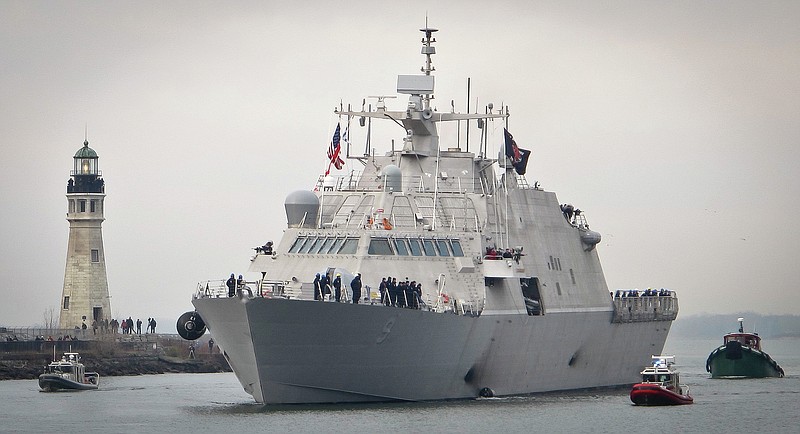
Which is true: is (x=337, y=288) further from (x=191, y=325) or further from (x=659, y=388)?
(x=659, y=388)

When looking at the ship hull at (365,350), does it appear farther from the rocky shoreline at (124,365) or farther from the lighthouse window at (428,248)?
the rocky shoreline at (124,365)

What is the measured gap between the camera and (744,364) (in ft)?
228

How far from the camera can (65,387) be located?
2391 inches

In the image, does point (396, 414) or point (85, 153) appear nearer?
point (396, 414)

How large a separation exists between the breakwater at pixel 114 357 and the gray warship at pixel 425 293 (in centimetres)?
1934

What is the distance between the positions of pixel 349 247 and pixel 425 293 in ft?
8.68

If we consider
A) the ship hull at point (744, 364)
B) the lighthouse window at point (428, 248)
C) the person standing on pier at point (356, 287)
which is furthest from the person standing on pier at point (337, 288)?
the ship hull at point (744, 364)

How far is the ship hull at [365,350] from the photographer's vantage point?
147 feet

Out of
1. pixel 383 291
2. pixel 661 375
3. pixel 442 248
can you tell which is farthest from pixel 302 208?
pixel 661 375

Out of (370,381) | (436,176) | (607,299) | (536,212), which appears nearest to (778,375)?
(607,299)

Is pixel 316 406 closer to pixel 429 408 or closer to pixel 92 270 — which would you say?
pixel 429 408

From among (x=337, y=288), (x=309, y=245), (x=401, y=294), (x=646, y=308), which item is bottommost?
(x=401, y=294)

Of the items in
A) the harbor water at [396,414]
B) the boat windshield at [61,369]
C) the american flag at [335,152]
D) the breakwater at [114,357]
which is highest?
the american flag at [335,152]

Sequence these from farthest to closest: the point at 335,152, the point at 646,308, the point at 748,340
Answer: the point at 748,340 → the point at 646,308 → the point at 335,152
